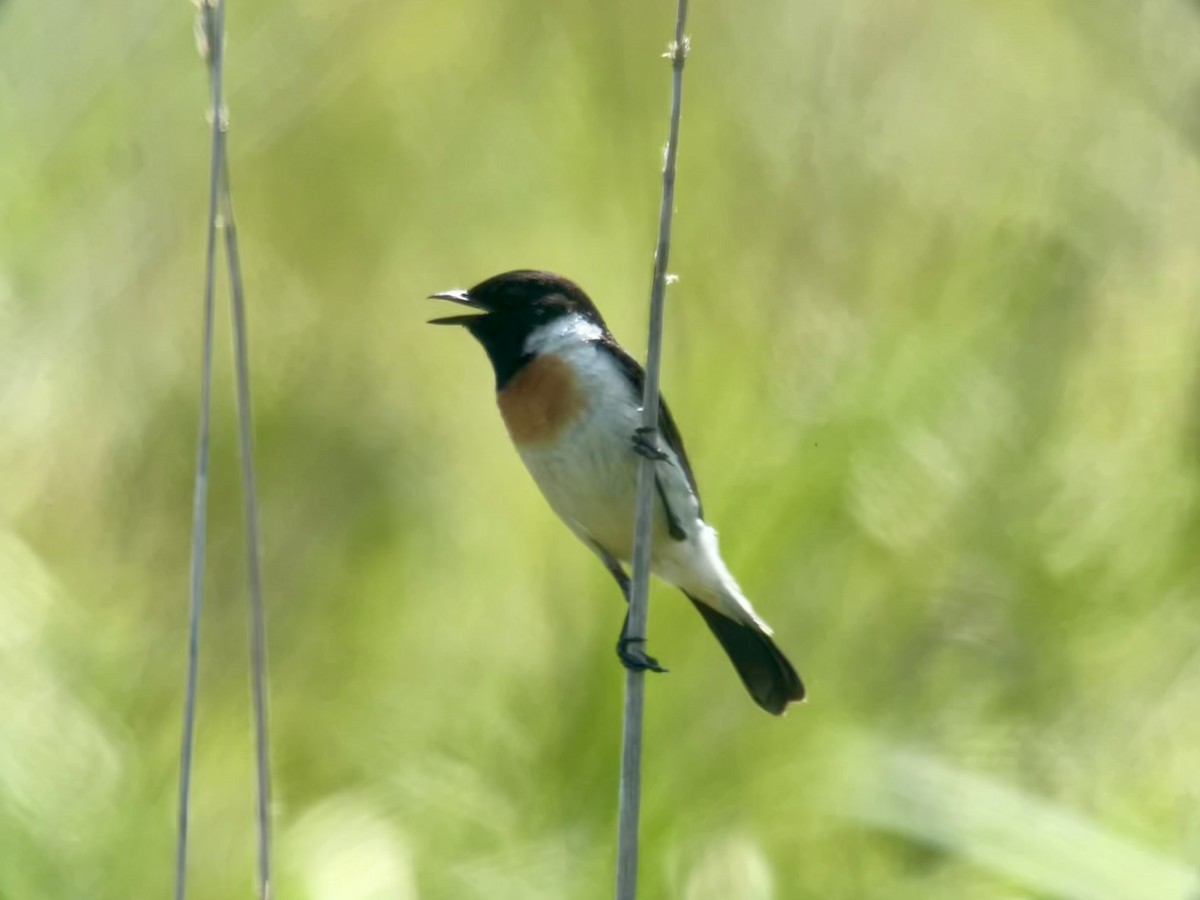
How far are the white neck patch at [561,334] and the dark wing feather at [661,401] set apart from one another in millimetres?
32

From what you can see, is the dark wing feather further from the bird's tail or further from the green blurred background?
the bird's tail

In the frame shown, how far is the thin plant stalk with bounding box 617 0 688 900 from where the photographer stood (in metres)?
2.04

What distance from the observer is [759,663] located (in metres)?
2.83

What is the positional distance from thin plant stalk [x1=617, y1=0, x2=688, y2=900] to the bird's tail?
1.95 feet

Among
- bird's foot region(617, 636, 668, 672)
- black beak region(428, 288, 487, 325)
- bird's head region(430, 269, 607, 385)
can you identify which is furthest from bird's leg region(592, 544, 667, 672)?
black beak region(428, 288, 487, 325)

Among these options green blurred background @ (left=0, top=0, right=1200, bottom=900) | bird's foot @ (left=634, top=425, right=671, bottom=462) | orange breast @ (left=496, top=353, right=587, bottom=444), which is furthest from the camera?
orange breast @ (left=496, top=353, right=587, bottom=444)

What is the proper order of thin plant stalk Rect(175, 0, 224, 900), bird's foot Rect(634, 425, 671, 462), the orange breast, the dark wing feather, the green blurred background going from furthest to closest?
the dark wing feather, the orange breast, the green blurred background, bird's foot Rect(634, 425, 671, 462), thin plant stalk Rect(175, 0, 224, 900)

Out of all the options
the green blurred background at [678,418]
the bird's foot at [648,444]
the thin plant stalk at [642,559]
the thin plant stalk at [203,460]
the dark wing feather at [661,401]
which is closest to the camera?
the thin plant stalk at [642,559]

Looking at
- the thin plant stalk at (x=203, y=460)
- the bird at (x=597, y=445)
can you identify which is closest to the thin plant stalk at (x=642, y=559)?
the bird at (x=597, y=445)

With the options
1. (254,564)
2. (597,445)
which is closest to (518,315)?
(597,445)

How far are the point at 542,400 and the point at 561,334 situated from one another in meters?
0.18

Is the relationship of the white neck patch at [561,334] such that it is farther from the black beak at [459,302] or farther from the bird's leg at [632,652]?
the bird's leg at [632,652]

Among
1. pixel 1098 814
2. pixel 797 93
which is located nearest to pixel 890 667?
pixel 1098 814

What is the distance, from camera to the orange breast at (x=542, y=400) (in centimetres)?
275
